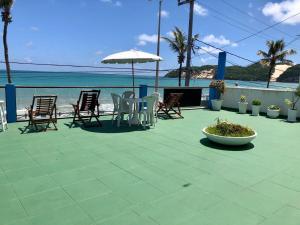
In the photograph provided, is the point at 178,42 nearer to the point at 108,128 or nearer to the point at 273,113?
the point at 273,113

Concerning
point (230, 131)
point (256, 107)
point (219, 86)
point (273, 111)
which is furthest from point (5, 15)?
point (230, 131)

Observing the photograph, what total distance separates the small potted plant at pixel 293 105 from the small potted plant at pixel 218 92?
2393mm

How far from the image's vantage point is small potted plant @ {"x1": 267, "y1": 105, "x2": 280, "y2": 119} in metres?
8.97

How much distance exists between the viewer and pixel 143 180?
343 centimetres

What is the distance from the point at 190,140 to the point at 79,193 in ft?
10.0

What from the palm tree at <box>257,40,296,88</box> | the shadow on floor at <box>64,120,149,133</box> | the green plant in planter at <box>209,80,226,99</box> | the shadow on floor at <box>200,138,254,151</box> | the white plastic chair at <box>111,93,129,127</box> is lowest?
the shadow on floor at <box>200,138,254,151</box>

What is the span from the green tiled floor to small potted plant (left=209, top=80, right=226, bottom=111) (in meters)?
4.65

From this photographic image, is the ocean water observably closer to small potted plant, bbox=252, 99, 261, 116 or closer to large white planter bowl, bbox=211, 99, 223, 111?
large white planter bowl, bbox=211, 99, 223, 111

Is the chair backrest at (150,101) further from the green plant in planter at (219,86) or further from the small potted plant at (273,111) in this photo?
the green plant in planter at (219,86)

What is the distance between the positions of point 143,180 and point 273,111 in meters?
7.00

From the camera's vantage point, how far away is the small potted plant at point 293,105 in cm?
837

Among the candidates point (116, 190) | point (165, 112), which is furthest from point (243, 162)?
point (165, 112)

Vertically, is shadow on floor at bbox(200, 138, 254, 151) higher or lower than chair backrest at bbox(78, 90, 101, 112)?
lower

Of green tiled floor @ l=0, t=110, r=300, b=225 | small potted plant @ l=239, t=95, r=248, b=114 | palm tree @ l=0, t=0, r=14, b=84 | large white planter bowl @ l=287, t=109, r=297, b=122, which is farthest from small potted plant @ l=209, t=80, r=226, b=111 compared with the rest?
palm tree @ l=0, t=0, r=14, b=84
